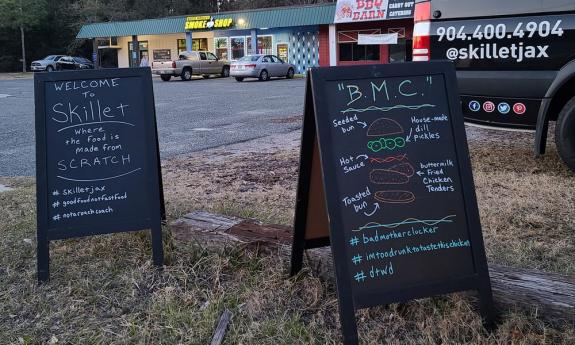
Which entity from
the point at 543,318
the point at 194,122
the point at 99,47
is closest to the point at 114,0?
the point at 99,47

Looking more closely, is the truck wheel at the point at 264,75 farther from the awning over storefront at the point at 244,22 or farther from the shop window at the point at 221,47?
the shop window at the point at 221,47

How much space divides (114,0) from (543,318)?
58395 millimetres

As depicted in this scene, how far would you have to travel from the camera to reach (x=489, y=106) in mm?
6254

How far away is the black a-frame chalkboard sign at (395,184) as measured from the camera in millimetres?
2898

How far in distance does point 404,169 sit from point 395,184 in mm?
93

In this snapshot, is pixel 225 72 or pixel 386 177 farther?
pixel 225 72

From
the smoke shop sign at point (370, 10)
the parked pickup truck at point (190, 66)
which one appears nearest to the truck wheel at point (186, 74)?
the parked pickup truck at point (190, 66)

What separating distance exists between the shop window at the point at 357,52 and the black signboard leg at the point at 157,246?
29.6 meters

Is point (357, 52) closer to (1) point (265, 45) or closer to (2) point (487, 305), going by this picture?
(1) point (265, 45)

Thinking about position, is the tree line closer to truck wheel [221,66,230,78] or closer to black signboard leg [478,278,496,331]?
truck wheel [221,66,230,78]

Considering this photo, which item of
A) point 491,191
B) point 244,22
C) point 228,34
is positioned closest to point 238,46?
point 228,34

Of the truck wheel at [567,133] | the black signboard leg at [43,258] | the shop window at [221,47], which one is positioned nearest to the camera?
the black signboard leg at [43,258]

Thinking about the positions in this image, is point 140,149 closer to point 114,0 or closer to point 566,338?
point 566,338

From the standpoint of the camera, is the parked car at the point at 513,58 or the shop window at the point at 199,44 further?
the shop window at the point at 199,44
